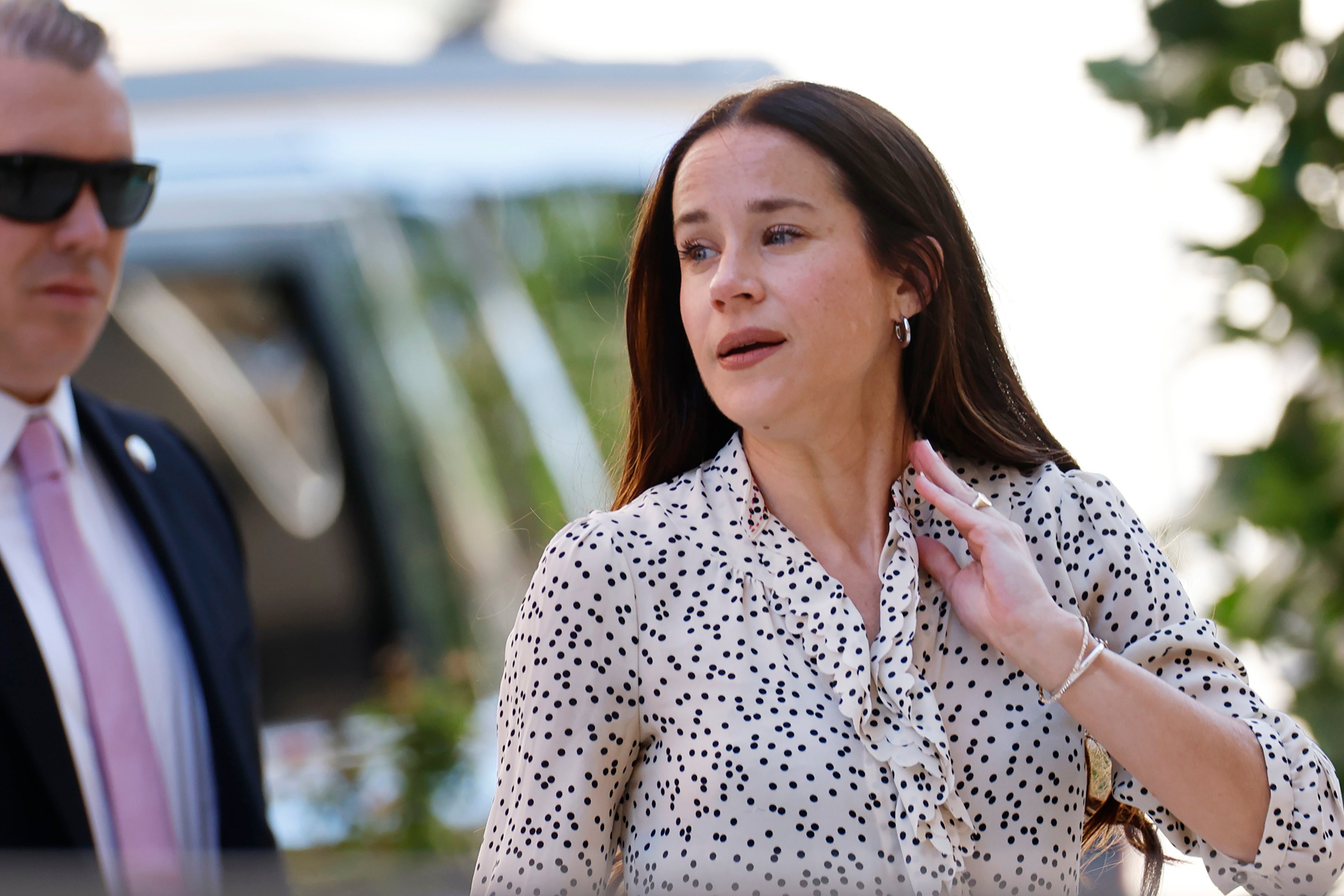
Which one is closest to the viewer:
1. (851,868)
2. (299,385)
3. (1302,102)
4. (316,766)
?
(851,868)

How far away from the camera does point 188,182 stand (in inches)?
241

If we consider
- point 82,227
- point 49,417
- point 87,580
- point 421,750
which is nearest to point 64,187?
point 82,227

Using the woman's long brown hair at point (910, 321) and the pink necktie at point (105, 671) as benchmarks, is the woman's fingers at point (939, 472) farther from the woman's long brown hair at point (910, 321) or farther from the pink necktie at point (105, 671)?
the pink necktie at point (105, 671)

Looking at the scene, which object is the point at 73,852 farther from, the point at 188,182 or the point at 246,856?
the point at 188,182

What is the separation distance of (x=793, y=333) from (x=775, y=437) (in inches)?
6.4

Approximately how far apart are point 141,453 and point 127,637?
40 cm

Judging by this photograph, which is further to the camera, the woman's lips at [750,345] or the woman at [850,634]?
the woman's lips at [750,345]

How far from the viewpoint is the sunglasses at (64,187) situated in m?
2.05

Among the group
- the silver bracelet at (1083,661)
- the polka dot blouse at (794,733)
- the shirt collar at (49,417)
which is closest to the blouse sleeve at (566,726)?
the polka dot blouse at (794,733)

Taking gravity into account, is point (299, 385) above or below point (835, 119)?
below

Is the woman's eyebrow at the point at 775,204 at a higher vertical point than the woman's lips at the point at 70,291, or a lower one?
higher

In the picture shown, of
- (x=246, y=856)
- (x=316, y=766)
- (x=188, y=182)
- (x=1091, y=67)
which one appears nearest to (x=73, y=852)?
(x=246, y=856)

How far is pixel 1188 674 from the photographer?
1905 millimetres

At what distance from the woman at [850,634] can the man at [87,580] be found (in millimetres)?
576
